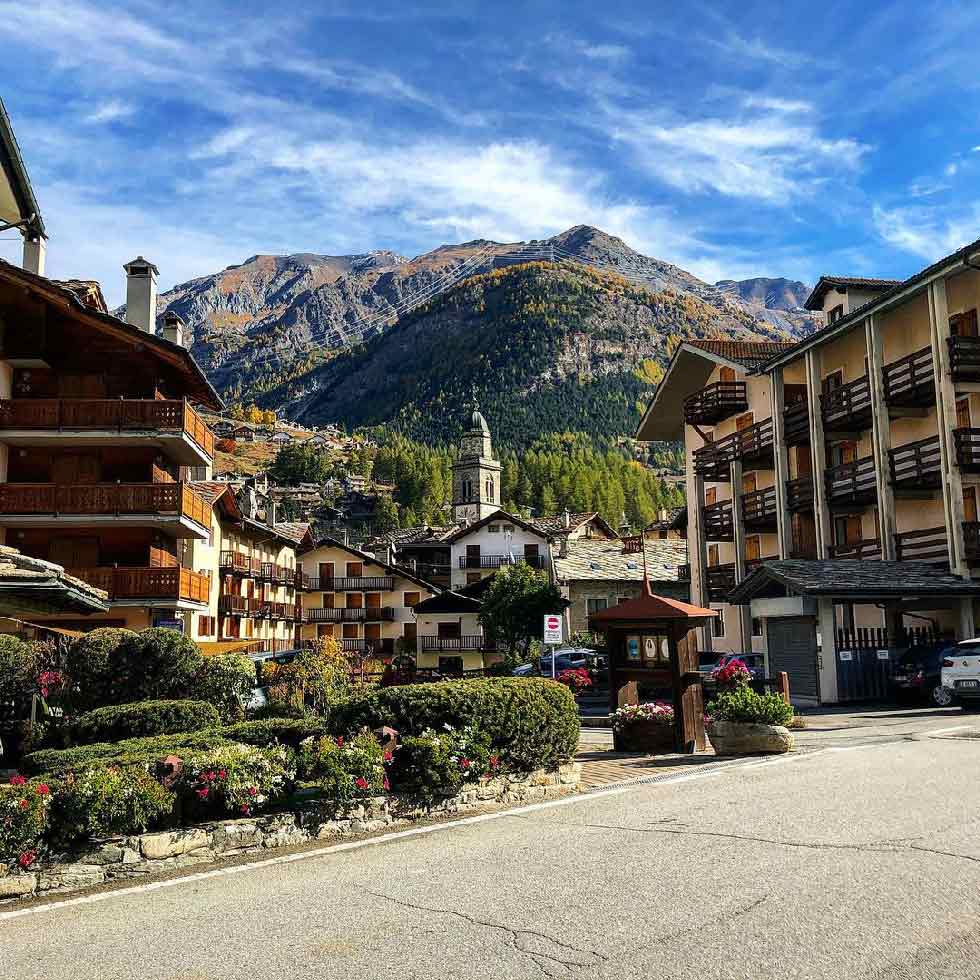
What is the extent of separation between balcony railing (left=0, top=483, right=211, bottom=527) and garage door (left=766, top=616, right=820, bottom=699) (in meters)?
19.0

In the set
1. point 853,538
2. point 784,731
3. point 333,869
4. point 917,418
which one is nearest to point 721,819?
point 333,869

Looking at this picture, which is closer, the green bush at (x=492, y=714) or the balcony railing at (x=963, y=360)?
the green bush at (x=492, y=714)

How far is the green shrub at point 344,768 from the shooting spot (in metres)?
10.1

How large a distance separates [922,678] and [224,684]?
57.1 feet

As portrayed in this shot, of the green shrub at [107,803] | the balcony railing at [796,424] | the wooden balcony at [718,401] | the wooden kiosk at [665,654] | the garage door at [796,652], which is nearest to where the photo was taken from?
the green shrub at [107,803]

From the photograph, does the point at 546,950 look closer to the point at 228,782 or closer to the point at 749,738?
the point at 228,782

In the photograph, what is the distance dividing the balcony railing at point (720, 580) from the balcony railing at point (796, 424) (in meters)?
6.59

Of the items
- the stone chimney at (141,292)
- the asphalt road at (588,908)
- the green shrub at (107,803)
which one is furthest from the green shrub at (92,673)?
the stone chimney at (141,292)

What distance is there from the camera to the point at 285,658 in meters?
33.8

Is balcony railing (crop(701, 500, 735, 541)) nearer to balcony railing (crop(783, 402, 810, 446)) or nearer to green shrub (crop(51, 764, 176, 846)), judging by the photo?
balcony railing (crop(783, 402, 810, 446))

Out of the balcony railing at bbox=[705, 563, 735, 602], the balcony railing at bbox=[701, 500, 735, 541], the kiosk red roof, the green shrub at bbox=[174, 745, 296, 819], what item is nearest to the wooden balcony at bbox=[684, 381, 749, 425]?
the balcony railing at bbox=[701, 500, 735, 541]

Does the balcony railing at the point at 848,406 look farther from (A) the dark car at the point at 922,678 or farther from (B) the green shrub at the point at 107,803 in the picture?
(B) the green shrub at the point at 107,803

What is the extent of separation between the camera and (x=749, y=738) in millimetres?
15305

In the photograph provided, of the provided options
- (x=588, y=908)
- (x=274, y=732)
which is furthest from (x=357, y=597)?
(x=588, y=908)
